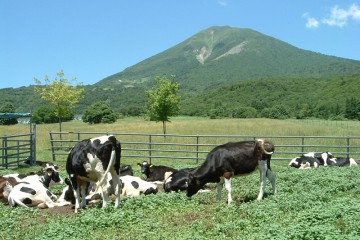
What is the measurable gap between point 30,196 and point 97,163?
2153 millimetres

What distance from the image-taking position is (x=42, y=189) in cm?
1123

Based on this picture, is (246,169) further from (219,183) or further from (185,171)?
(185,171)

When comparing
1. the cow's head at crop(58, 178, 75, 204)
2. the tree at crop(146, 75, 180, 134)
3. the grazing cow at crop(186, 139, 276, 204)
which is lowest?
the cow's head at crop(58, 178, 75, 204)

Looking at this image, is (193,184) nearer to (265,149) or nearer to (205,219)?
(265,149)

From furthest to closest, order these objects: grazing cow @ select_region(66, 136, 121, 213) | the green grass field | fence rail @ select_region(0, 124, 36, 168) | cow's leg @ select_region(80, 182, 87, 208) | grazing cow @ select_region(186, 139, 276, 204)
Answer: fence rail @ select_region(0, 124, 36, 168) → cow's leg @ select_region(80, 182, 87, 208) → grazing cow @ select_region(186, 139, 276, 204) → grazing cow @ select_region(66, 136, 121, 213) → the green grass field

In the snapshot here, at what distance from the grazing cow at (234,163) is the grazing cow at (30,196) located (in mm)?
3608

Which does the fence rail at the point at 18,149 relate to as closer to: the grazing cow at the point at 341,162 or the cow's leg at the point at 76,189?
the cow's leg at the point at 76,189

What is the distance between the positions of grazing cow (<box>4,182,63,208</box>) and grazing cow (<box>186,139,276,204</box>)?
142 inches

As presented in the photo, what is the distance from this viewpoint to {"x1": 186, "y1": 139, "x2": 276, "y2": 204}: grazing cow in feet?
34.3

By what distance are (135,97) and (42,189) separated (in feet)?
589

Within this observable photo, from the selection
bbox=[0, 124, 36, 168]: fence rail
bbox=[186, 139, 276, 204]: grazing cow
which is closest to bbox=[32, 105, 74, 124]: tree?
bbox=[0, 124, 36, 168]: fence rail

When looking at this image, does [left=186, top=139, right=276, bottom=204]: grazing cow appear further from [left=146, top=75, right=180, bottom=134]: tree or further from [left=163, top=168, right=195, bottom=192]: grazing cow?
[left=146, top=75, right=180, bottom=134]: tree

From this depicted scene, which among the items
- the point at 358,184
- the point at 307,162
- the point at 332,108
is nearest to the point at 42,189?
the point at 358,184

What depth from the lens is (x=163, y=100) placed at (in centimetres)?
3362
